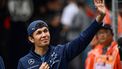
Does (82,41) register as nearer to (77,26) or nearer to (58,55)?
(58,55)

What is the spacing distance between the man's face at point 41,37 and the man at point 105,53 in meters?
1.30

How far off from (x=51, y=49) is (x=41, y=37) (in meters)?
0.22

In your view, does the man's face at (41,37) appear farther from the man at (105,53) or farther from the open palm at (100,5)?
the man at (105,53)

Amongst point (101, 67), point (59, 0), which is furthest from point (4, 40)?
point (101, 67)

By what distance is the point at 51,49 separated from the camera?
39.7 feet

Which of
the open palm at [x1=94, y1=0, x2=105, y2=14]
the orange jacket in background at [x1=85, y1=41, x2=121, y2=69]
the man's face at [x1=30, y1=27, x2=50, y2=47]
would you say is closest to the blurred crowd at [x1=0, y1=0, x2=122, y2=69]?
the orange jacket in background at [x1=85, y1=41, x2=121, y2=69]

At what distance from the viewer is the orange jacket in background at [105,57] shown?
507 inches

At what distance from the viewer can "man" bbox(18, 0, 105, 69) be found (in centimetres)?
1191

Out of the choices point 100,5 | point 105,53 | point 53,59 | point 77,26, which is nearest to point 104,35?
point 105,53

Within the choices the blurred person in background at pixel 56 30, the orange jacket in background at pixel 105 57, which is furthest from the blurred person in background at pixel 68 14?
the orange jacket in background at pixel 105 57

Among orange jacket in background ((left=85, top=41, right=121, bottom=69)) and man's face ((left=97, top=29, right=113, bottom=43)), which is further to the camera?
man's face ((left=97, top=29, right=113, bottom=43))

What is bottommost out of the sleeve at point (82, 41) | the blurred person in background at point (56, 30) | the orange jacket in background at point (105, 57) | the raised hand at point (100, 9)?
the blurred person in background at point (56, 30)

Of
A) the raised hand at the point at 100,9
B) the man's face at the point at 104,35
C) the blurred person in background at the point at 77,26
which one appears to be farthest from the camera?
the blurred person in background at the point at 77,26

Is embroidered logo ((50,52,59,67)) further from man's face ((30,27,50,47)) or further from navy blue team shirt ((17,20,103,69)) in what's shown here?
man's face ((30,27,50,47))
